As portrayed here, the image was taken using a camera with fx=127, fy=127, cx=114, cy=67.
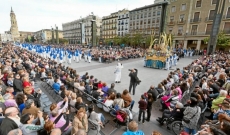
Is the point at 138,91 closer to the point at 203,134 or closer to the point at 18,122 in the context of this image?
the point at 203,134

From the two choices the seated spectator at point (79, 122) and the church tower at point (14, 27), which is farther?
the church tower at point (14, 27)

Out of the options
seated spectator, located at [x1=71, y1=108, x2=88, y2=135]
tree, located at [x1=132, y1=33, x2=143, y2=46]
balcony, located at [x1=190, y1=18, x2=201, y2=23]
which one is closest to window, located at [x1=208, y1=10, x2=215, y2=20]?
balcony, located at [x1=190, y1=18, x2=201, y2=23]

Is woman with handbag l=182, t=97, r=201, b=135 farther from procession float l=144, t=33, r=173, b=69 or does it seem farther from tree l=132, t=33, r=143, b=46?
tree l=132, t=33, r=143, b=46

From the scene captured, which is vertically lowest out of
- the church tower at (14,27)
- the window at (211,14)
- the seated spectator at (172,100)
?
the seated spectator at (172,100)

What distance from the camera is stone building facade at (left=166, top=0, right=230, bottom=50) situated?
27609 mm

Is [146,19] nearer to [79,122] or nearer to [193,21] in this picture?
[193,21]

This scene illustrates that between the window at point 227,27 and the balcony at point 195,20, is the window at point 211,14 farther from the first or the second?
the window at point 227,27

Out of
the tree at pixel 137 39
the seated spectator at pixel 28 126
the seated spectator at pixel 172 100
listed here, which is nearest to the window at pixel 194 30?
the tree at pixel 137 39

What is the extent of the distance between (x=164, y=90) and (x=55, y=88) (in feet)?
16.9

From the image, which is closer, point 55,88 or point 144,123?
point 144,123

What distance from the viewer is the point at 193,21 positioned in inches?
1206

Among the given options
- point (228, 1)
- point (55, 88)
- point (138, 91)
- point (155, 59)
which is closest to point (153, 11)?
point (228, 1)

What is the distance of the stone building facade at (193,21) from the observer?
2761cm

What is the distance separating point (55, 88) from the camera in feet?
19.4
